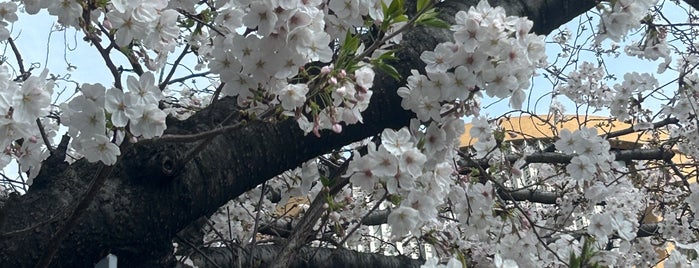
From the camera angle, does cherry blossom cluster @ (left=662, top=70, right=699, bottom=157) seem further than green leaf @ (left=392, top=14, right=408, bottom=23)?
Yes

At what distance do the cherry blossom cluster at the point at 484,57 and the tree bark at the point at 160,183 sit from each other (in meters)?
0.42

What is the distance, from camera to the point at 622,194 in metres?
3.50

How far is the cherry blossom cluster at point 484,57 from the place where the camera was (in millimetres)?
1618

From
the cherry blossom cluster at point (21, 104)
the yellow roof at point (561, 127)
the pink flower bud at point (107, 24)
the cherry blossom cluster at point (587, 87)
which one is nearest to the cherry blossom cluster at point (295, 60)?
the pink flower bud at point (107, 24)

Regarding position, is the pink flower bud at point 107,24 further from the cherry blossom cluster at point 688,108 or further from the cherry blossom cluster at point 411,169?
the cherry blossom cluster at point 688,108

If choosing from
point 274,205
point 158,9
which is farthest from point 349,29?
point 274,205

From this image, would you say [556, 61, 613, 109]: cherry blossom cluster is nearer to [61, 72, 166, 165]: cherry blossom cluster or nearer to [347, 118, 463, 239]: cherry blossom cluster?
[347, 118, 463, 239]: cherry blossom cluster

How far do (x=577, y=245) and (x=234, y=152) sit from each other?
4.27 feet

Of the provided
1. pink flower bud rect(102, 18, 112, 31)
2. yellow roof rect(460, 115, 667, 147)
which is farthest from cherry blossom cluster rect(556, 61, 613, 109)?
pink flower bud rect(102, 18, 112, 31)

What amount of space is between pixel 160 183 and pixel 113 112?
21.2 inches

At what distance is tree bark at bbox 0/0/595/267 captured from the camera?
6.00ft

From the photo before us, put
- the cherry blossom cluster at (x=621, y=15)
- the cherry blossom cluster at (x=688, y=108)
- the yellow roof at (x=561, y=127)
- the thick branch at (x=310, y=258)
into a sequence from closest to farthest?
the cherry blossom cluster at (x=621, y=15) → the thick branch at (x=310, y=258) → the cherry blossom cluster at (x=688, y=108) → the yellow roof at (x=561, y=127)

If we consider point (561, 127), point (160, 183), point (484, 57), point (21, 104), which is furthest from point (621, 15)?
point (561, 127)

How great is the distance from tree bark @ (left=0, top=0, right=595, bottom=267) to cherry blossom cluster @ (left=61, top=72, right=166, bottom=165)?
0.26 meters
